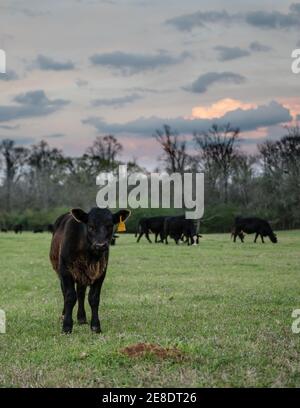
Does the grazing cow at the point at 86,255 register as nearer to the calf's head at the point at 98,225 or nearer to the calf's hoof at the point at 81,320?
the calf's head at the point at 98,225

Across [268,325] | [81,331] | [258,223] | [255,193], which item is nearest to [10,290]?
[81,331]

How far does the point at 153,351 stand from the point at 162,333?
1892 millimetres

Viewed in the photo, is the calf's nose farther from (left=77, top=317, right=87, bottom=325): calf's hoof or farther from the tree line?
the tree line

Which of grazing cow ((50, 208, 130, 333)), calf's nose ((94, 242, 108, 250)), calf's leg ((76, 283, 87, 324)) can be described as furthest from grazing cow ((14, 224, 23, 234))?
calf's nose ((94, 242, 108, 250))

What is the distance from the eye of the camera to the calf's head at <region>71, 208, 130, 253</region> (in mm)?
9883

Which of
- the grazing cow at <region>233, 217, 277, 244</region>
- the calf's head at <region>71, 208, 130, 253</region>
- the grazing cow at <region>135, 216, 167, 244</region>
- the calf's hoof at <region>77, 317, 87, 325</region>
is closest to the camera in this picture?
the calf's head at <region>71, 208, 130, 253</region>

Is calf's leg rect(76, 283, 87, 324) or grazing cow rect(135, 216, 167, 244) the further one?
grazing cow rect(135, 216, 167, 244)

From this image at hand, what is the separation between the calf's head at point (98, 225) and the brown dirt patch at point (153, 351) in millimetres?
2254

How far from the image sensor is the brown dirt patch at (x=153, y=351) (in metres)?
7.62

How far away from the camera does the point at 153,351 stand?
7738 millimetres

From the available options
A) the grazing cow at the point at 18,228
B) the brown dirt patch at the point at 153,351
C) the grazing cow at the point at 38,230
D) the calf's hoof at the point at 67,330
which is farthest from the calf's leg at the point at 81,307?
the grazing cow at the point at 38,230

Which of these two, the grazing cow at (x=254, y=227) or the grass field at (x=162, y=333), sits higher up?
the grazing cow at (x=254, y=227)

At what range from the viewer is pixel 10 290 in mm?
16047

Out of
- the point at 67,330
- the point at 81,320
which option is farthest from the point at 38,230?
the point at 67,330
